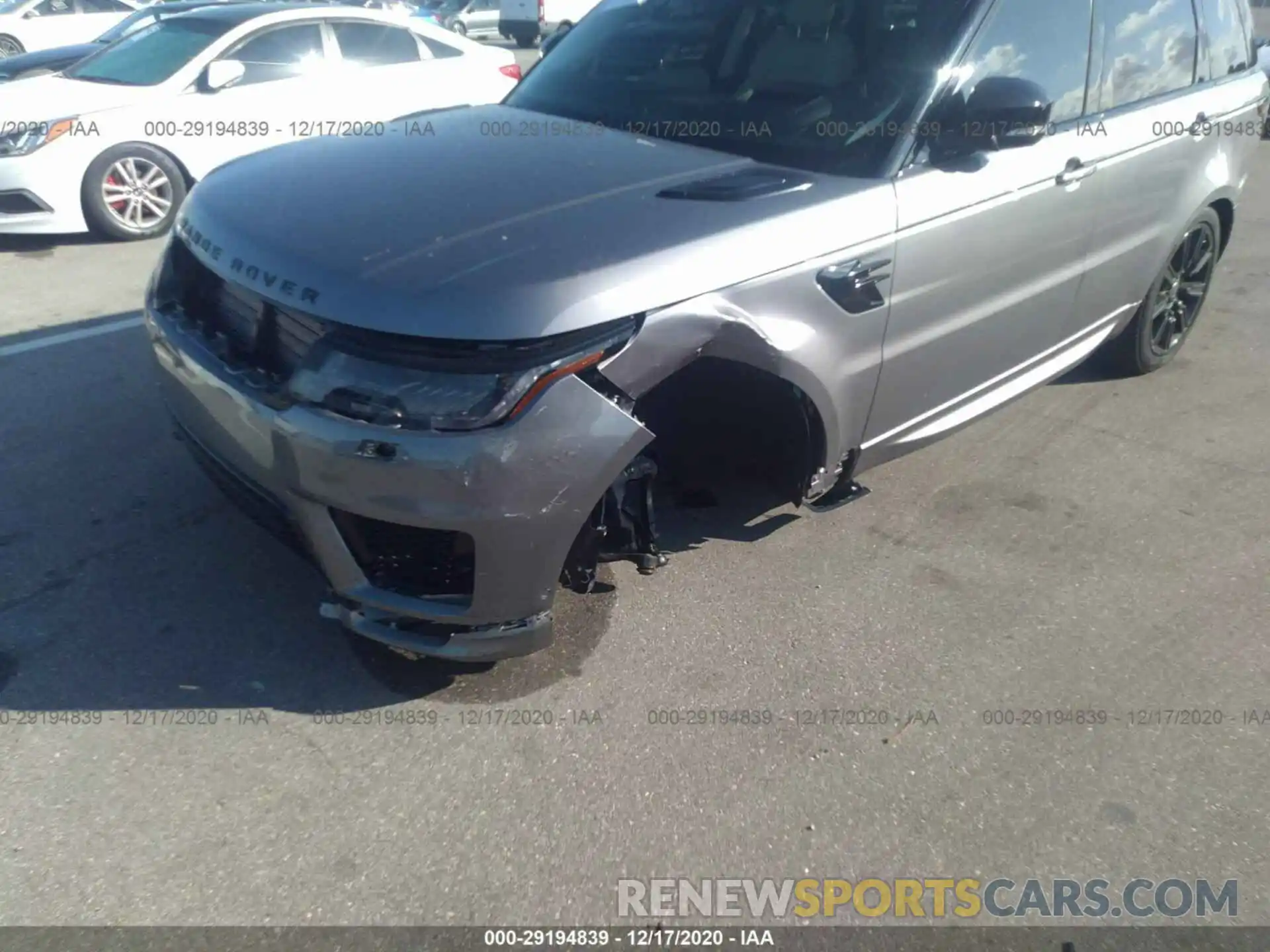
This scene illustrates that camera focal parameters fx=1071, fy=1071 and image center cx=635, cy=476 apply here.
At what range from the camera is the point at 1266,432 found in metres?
4.71

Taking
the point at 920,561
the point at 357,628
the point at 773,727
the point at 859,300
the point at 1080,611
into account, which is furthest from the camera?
the point at 920,561

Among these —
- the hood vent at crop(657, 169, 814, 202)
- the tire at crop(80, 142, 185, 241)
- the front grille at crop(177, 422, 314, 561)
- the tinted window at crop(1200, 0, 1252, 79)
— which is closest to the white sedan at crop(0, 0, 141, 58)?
the tire at crop(80, 142, 185, 241)

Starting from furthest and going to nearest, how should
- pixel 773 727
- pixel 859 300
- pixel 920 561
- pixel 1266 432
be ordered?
pixel 1266 432 < pixel 920 561 < pixel 859 300 < pixel 773 727

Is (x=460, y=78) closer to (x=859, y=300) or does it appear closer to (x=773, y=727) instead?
(x=859, y=300)

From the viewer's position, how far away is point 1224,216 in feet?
16.9

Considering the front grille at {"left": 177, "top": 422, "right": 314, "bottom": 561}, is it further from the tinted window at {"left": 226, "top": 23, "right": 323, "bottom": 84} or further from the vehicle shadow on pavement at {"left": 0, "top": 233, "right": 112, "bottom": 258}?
the tinted window at {"left": 226, "top": 23, "right": 323, "bottom": 84}

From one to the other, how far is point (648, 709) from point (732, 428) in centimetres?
86

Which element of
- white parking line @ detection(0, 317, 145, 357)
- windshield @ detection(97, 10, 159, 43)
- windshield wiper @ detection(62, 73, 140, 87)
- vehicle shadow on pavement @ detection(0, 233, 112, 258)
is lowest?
white parking line @ detection(0, 317, 145, 357)

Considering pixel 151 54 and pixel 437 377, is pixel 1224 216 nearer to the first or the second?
pixel 437 377

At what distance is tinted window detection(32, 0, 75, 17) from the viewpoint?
14.8 m

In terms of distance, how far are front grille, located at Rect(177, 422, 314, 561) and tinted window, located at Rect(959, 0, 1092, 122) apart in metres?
2.41

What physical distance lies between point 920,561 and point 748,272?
1.38 meters

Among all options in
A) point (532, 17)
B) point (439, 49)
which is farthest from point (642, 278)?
point (532, 17)

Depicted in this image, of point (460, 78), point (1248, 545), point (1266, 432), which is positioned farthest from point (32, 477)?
point (460, 78)
